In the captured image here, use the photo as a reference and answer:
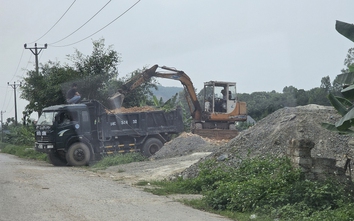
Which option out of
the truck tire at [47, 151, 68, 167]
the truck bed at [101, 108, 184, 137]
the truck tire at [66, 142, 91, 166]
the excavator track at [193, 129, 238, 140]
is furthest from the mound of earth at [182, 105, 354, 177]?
the excavator track at [193, 129, 238, 140]

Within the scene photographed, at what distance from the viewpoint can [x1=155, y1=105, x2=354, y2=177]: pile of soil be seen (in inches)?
591

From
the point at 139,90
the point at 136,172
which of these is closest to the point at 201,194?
the point at 136,172

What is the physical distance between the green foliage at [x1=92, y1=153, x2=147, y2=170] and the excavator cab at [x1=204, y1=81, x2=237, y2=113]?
8.30 meters

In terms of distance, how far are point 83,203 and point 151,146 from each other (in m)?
15.0

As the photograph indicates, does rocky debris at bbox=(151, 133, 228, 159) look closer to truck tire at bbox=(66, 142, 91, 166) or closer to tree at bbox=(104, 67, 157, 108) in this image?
truck tire at bbox=(66, 142, 91, 166)

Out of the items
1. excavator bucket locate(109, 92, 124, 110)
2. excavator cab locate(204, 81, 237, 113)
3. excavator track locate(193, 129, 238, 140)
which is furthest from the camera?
excavator cab locate(204, 81, 237, 113)

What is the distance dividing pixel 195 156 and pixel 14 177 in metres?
7.85

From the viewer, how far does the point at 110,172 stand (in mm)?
20922

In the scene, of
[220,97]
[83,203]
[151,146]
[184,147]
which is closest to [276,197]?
[83,203]

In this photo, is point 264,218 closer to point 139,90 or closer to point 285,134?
point 285,134

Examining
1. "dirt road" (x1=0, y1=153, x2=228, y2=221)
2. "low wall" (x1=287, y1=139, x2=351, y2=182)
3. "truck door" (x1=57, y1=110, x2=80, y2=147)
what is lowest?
→ "dirt road" (x1=0, y1=153, x2=228, y2=221)

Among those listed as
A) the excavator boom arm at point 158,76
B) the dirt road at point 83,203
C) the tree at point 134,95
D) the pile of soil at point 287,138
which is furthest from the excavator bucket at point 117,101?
the dirt road at point 83,203

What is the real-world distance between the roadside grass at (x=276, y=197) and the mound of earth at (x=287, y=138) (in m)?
1.97

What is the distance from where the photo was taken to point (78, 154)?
25.2m
